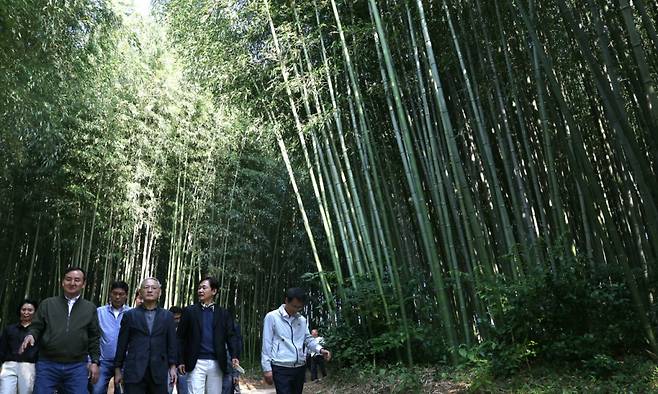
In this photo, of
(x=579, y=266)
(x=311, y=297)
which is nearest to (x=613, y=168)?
(x=579, y=266)

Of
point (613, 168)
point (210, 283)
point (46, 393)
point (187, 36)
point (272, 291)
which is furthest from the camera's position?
point (272, 291)

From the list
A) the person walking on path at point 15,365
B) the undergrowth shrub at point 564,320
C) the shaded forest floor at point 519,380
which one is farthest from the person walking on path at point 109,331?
the undergrowth shrub at point 564,320

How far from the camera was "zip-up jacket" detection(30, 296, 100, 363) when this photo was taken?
298cm

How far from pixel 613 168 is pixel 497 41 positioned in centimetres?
153

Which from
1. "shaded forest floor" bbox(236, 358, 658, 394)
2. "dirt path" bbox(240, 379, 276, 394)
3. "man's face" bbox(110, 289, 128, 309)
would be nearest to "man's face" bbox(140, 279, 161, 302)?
"man's face" bbox(110, 289, 128, 309)

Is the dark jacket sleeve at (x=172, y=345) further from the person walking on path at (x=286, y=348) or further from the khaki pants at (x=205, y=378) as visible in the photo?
the person walking on path at (x=286, y=348)

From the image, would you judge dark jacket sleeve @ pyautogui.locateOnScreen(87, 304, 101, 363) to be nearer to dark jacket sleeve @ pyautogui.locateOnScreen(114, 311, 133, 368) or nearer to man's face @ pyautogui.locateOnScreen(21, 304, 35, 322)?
dark jacket sleeve @ pyautogui.locateOnScreen(114, 311, 133, 368)

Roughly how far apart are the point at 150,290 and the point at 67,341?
21.2 inches

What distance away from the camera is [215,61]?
20.7 feet

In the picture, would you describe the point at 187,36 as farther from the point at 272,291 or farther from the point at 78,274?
the point at 272,291

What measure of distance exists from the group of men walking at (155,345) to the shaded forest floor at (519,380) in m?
1.57

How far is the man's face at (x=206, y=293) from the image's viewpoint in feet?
10.2

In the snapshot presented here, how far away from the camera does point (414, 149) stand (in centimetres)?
556

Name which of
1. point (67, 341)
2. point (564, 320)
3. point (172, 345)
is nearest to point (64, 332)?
point (67, 341)
